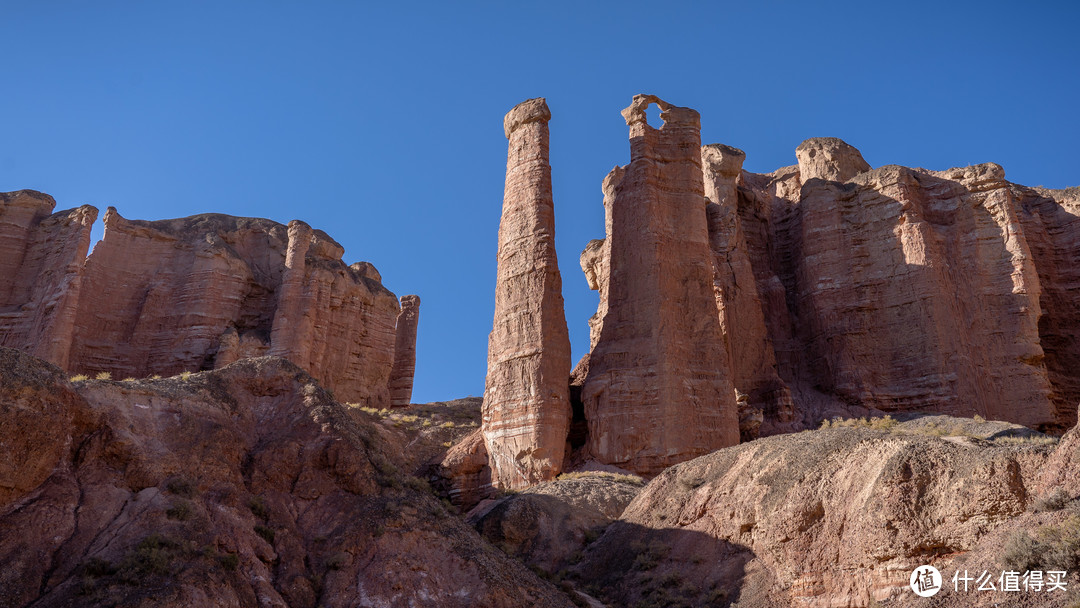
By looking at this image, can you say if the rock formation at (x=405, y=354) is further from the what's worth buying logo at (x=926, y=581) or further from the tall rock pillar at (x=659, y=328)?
the what's worth buying logo at (x=926, y=581)

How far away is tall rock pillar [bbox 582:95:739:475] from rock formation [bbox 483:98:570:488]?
2006mm

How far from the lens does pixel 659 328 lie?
34156 millimetres

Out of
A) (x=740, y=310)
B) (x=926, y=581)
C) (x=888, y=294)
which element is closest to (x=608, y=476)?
(x=740, y=310)

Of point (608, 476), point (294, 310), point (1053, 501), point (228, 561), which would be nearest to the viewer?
point (1053, 501)

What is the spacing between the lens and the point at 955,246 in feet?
136

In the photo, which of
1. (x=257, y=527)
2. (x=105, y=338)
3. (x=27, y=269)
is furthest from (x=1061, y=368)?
(x=27, y=269)

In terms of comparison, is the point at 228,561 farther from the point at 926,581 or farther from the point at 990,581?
the point at 990,581

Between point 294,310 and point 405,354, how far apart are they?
15.0m

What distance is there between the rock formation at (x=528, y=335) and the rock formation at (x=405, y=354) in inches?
698

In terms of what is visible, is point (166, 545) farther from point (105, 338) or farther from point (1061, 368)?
point (1061, 368)

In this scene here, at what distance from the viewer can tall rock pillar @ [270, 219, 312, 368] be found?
42.2m

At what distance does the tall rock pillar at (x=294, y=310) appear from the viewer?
42.2m

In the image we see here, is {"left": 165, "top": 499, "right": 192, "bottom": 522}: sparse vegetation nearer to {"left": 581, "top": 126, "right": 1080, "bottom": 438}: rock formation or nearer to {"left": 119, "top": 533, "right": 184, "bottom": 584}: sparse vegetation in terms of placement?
{"left": 119, "top": 533, "right": 184, "bottom": 584}: sparse vegetation

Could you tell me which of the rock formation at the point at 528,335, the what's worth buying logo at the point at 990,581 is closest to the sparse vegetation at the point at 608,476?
the rock formation at the point at 528,335
